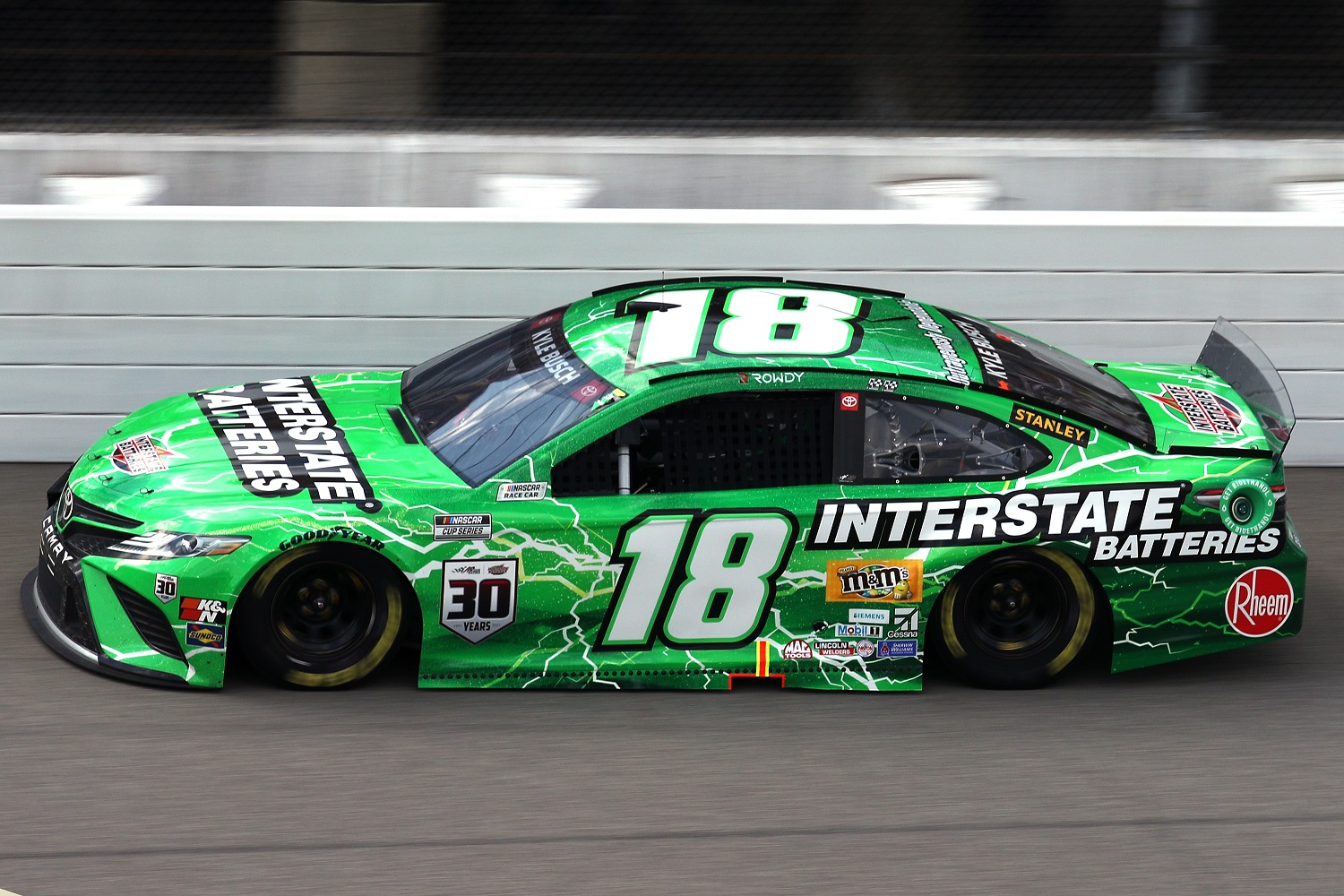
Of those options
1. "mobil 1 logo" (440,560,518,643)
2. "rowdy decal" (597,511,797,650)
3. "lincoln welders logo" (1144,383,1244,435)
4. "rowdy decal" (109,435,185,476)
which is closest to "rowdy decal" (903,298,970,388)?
"rowdy decal" (597,511,797,650)

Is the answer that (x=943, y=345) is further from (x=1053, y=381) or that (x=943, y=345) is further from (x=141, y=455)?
(x=141, y=455)

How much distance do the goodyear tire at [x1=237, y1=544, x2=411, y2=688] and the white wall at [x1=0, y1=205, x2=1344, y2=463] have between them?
2.63m

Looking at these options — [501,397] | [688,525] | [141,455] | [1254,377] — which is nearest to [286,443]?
[141,455]

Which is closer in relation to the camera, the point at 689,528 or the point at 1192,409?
the point at 689,528

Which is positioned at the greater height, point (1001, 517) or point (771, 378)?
point (771, 378)

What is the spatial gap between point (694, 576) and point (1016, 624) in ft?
4.15

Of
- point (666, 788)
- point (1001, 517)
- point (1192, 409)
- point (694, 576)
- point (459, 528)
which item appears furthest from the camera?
point (1192, 409)

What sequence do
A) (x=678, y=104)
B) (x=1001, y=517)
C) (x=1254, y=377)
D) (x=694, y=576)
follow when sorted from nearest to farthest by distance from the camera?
(x=694, y=576) < (x=1001, y=517) < (x=1254, y=377) < (x=678, y=104)

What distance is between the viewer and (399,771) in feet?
16.0

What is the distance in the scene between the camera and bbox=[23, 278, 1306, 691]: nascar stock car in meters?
5.21

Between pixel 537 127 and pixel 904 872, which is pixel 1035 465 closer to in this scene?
pixel 904 872

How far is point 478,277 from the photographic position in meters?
7.71

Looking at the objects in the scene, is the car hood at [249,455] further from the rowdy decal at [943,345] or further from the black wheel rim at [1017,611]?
the black wheel rim at [1017,611]

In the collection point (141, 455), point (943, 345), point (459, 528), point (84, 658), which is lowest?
point (84, 658)
